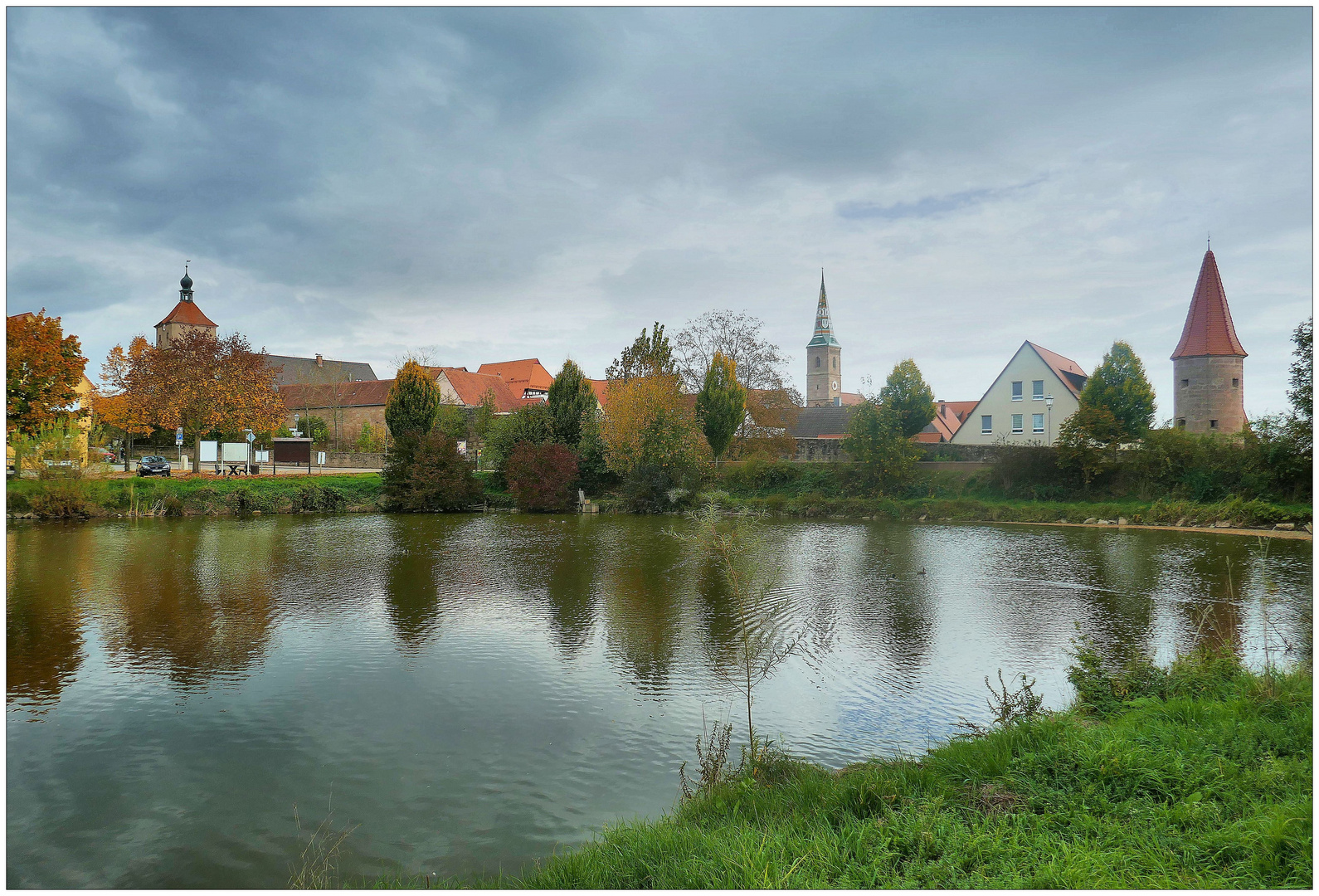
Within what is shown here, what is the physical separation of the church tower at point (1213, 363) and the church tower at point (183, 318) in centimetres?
6537

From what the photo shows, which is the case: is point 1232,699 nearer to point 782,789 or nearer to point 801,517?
point 782,789

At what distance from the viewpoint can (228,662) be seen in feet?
29.4

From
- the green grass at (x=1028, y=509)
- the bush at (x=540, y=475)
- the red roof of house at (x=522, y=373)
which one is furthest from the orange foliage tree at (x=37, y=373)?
the red roof of house at (x=522, y=373)

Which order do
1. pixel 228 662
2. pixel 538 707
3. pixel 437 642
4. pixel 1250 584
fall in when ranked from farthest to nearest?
pixel 1250 584 → pixel 437 642 → pixel 228 662 → pixel 538 707

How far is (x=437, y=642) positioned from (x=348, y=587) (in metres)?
4.66

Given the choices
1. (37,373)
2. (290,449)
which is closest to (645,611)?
(37,373)

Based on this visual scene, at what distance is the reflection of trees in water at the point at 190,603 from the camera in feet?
30.0

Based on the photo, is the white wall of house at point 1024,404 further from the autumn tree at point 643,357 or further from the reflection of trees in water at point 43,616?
the reflection of trees in water at point 43,616

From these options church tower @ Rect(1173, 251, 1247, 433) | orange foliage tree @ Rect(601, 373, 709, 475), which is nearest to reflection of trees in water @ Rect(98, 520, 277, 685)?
orange foliage tree @ Rect(601, 373, 709, 475)

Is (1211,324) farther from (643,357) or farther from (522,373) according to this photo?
(522,373)

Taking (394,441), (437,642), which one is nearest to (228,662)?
(437,642)

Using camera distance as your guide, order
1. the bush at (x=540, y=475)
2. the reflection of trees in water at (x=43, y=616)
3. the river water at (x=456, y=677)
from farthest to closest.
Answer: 1. the bush at (x=540, y=475)
2. the reflection of trees in water at (x=43, y=616)
3. the river water at (x=456, y=677)

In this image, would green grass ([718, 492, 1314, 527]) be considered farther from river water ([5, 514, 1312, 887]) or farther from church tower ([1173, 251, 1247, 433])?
church tower ([1173, 251, 1247, 433])

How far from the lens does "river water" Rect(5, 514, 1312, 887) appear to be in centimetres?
536
